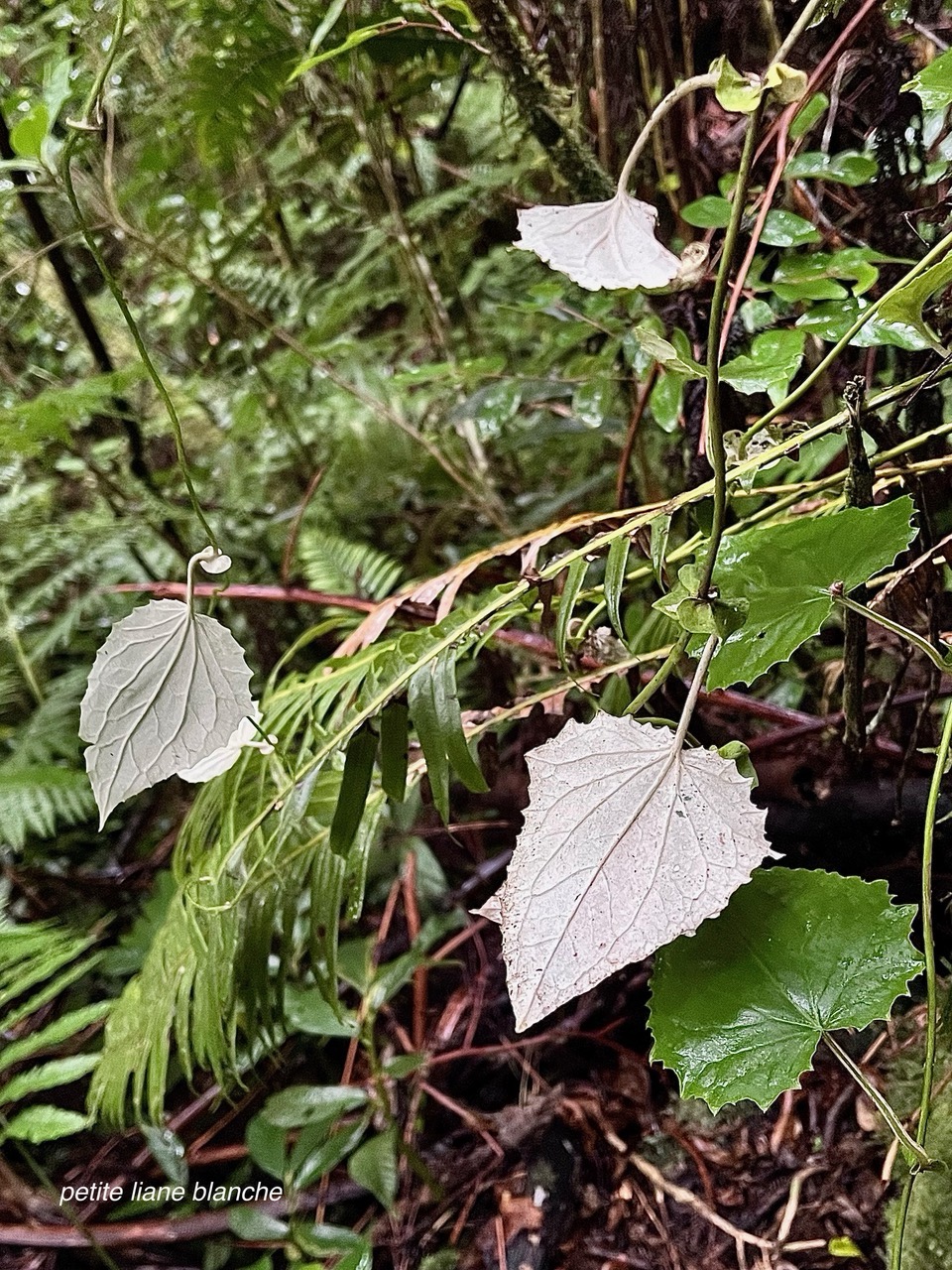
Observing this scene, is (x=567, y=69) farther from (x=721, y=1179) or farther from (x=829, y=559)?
(x=721, y=1179)

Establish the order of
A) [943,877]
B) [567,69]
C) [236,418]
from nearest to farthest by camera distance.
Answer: [943,877], [567,69], [236,418]

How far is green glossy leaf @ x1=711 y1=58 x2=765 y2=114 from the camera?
330 millimetres

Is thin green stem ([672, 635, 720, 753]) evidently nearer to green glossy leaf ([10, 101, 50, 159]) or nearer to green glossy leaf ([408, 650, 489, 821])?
green glossy leaf ([408, 650, 489, 821])

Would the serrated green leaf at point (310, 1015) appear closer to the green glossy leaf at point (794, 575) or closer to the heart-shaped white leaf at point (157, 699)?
the heart-shaped white leaf at point (157, 699)

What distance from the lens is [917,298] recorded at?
0.41 meters

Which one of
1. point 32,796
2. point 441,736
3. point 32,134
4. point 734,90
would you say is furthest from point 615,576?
point 32,796

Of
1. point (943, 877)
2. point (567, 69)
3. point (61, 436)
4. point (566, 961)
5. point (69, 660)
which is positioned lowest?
point (943, 877)

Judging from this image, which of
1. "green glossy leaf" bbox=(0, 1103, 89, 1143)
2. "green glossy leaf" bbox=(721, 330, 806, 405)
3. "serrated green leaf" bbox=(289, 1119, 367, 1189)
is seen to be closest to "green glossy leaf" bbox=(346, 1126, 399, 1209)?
"serrated green leaf" bbox=(289, 1119, 367, 1189)

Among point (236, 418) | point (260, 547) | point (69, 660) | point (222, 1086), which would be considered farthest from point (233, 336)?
point (222, 1086)

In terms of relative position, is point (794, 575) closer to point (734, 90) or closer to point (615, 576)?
point (615, 576)

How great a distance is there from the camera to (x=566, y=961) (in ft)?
1.28

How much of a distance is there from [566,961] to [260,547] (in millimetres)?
1249

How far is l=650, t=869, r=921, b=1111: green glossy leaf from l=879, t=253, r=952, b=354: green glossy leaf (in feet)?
1.02

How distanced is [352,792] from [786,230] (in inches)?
23.0
